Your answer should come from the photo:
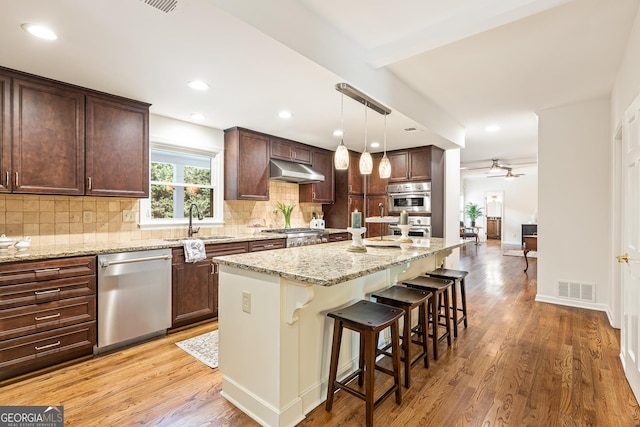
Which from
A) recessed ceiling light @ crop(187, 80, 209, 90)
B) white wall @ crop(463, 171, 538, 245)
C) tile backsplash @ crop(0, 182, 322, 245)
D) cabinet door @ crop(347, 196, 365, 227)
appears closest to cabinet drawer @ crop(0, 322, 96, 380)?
tile backsplash @ crop(0, 182, 322, 245)

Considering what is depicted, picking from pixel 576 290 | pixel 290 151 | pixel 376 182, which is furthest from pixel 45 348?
pixel 576 290

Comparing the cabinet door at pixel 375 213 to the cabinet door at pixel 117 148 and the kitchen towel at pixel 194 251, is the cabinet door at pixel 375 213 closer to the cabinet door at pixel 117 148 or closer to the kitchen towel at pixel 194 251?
the kitchen towel at pixel 194 251

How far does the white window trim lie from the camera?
3533 millimetres

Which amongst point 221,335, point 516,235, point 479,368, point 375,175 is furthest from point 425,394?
point 516,235

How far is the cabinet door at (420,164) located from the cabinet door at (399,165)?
71mm

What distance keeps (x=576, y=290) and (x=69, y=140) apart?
5.70m

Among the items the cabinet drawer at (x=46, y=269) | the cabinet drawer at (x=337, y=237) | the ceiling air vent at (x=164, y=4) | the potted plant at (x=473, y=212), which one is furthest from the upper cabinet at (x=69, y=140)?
the potted plant at (x=473, y=212)

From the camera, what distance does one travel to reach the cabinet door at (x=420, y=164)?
508 centimetres

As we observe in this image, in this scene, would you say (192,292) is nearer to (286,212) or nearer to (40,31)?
(286,212)

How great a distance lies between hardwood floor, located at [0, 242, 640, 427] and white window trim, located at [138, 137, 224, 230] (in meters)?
1.30

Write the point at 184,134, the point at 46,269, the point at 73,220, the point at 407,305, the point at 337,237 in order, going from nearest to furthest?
the point at 407,305 → the point at 46,269 → the point at 73,220 → the point at 184,134 → the point at 337,237

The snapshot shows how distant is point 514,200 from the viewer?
1188cm

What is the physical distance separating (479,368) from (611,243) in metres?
2.39

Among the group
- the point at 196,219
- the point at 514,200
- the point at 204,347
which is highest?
the point at 514,200
